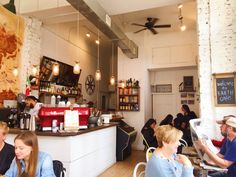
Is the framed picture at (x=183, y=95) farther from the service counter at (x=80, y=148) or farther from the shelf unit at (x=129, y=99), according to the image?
the service counter at (x=80, y=148)

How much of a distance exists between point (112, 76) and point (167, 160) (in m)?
4.75

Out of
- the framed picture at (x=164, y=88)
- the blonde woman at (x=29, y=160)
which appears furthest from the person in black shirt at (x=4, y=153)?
the framed picture at (x=164, y=88)

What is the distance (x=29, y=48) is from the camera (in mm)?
5387

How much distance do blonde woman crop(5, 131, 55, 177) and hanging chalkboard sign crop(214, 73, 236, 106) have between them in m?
3.22

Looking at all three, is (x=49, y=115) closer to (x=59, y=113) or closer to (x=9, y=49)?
(x=59, y=113)

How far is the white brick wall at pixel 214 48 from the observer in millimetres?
3781

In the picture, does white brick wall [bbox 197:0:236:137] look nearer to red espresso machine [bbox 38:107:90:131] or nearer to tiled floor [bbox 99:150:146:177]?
tiled floor [bbox 99:150:146:177]

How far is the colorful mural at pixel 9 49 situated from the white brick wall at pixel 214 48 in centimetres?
421

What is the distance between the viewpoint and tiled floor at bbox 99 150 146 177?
14.5ft

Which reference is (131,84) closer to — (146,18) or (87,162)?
(146,18)

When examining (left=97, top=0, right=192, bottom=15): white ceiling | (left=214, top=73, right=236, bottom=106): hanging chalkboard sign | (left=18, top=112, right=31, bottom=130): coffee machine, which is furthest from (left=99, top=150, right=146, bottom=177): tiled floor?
(left=97, top=0, right=192, bottom=15): white ceiling

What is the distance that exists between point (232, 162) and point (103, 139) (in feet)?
9.91

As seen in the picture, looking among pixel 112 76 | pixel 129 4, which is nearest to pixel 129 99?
pixel 112 76

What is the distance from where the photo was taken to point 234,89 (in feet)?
12.1
